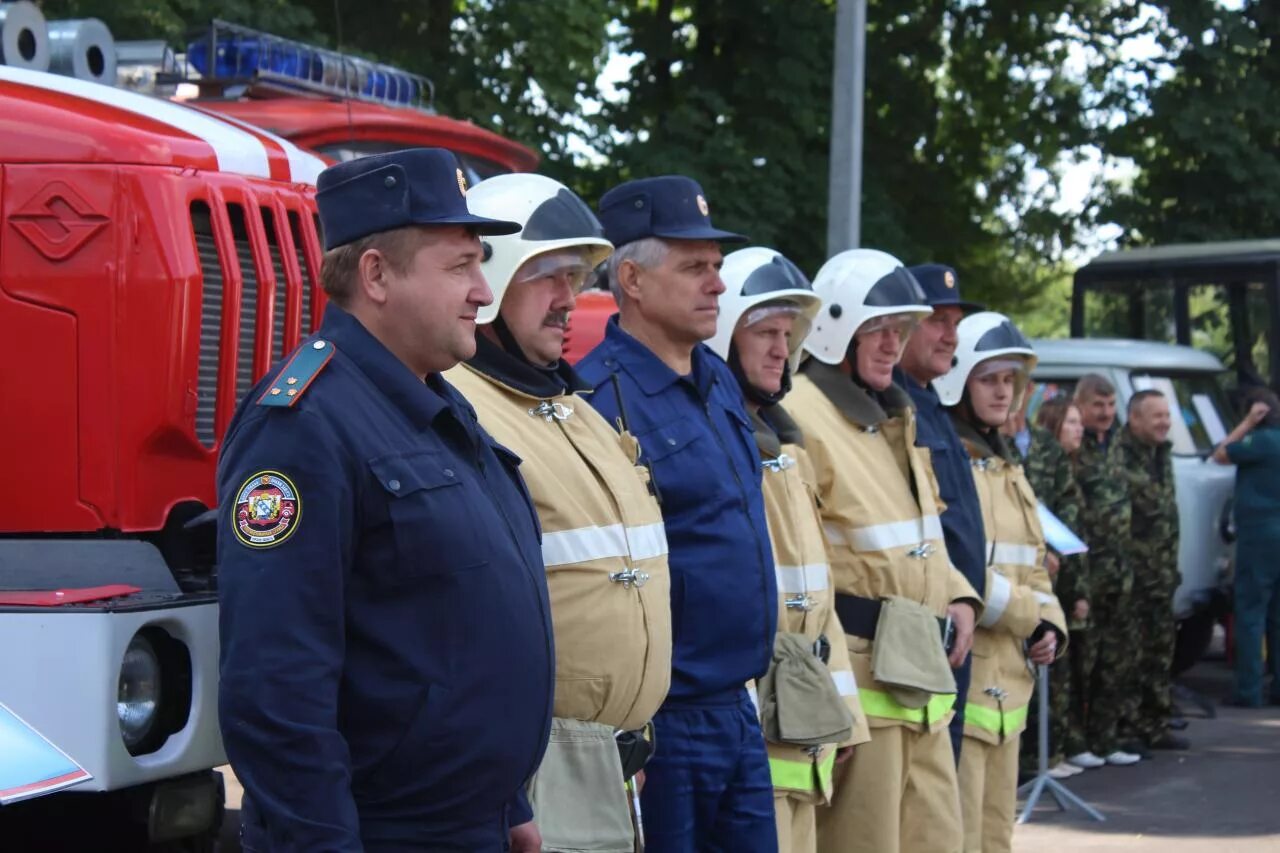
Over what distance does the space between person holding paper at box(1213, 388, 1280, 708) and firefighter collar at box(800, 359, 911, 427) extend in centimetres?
731

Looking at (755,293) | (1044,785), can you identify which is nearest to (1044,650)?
(755,293)

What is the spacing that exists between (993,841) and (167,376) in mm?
3679

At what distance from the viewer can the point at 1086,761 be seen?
11.0 meters

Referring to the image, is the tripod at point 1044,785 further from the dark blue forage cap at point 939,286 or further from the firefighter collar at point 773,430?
the firefighter collar at point 773,430

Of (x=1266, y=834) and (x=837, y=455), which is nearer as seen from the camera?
(x=837, y=455)

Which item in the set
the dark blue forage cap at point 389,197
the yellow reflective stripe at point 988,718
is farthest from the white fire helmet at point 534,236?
the yellow reflective stripe at point 988,718

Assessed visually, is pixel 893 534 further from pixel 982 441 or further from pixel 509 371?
pixel 509 371

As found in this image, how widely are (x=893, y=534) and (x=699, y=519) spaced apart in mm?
1272

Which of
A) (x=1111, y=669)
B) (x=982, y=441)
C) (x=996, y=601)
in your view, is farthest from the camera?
(x=1111, y=669)

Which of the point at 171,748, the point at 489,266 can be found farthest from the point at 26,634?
the point at 489,266

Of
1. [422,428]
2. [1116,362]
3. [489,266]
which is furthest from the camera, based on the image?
[1116,362]

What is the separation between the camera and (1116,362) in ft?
44.9

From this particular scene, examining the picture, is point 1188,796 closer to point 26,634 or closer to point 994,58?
point 26,634

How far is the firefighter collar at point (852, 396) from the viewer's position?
604 cm
